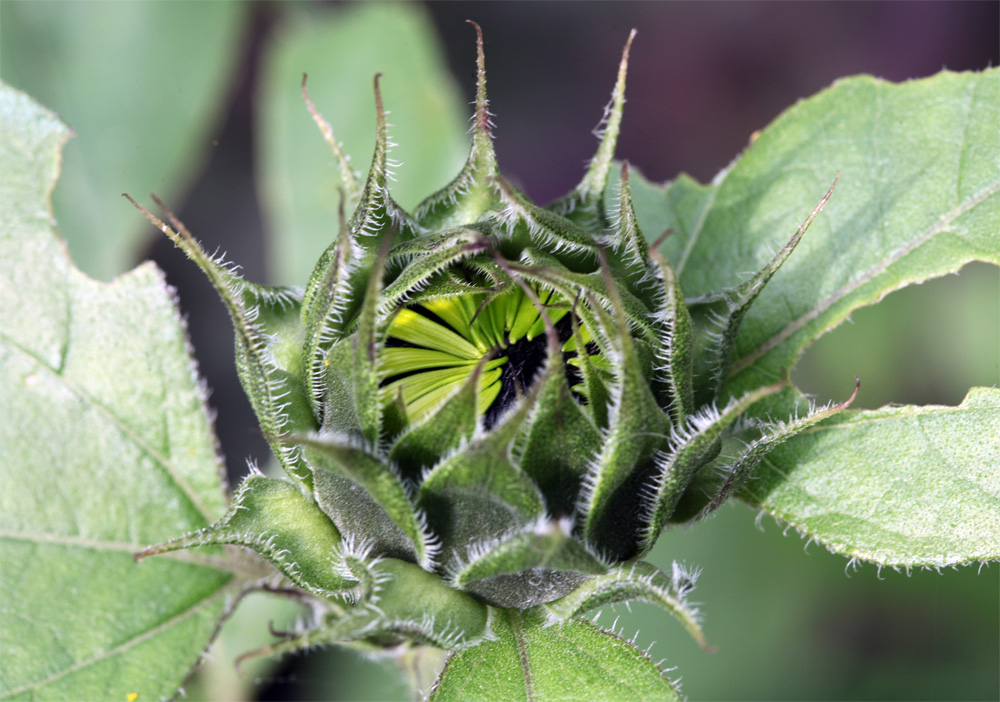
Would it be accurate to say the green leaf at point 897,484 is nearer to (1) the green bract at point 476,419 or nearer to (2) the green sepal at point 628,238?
(1) the green bract at point 476,419

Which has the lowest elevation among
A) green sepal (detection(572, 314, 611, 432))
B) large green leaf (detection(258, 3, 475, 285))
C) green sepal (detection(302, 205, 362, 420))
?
green sepal (detection(572, 314, 611, 432))

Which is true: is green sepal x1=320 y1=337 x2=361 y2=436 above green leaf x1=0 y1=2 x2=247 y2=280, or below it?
below

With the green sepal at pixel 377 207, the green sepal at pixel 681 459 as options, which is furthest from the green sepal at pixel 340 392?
the green sepal at pixel 681 459

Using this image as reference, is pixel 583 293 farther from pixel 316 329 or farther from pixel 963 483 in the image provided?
pixel 963 483

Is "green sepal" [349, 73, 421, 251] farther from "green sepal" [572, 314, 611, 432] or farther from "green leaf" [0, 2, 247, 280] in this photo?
"green leaf" [0, 2, 247, 280]

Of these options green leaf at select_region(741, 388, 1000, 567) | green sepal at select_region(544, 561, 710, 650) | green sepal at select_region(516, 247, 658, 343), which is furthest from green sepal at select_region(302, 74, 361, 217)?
green leaf at select_region(741, 388, 1000, 567)
